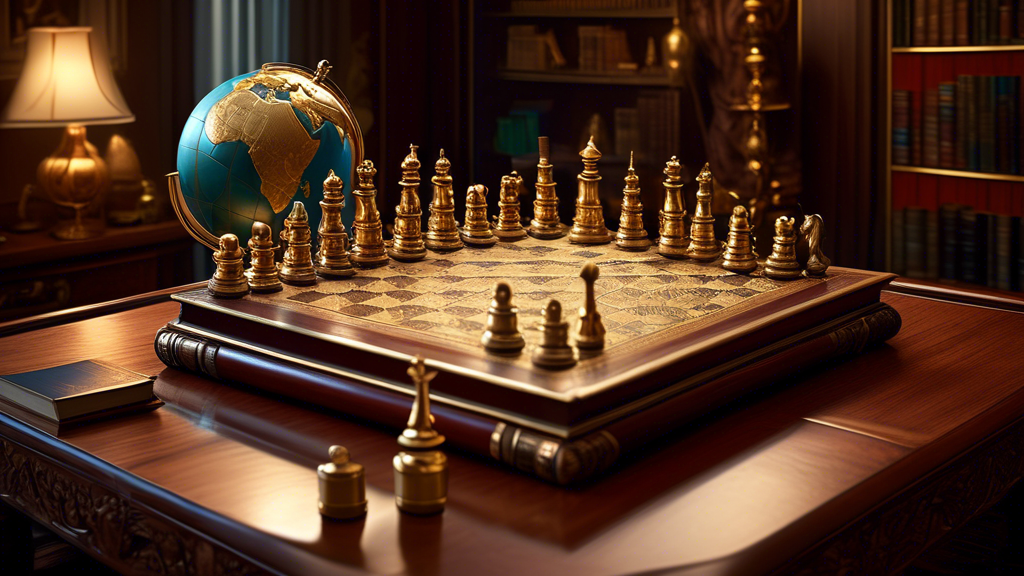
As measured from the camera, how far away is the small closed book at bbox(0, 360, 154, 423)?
1847 mm

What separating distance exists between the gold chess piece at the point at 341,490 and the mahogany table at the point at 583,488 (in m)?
0.02

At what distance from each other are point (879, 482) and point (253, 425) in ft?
3.54

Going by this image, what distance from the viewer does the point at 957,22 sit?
4.32 metres

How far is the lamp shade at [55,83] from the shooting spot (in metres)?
4.29

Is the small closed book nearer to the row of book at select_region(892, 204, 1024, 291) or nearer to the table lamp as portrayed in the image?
the table lamp

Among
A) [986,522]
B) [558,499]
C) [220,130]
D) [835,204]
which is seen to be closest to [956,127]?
[835,204]

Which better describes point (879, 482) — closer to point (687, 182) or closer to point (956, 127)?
point (956, 127)

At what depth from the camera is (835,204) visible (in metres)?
4.73

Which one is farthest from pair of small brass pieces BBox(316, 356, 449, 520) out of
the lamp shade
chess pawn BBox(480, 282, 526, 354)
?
the lamp shade

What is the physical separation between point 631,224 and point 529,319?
0.78 m

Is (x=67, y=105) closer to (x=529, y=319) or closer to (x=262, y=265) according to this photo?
(x=262, y=265)

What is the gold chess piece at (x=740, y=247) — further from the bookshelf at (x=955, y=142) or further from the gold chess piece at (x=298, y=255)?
the bookshelf at (x=955, y=142)

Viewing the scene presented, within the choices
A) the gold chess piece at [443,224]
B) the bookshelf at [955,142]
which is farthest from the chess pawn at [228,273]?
the bookshelf at [955,142]

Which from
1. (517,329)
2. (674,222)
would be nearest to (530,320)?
(517,329)
